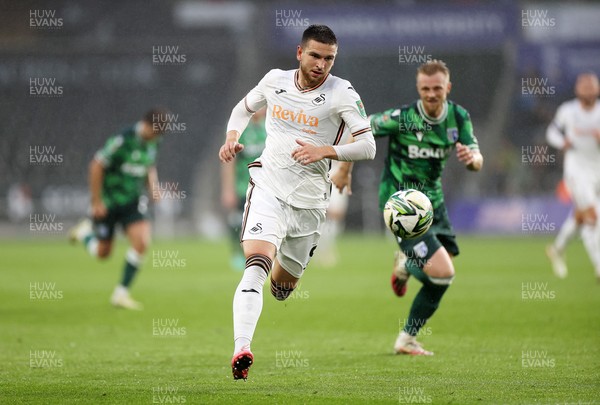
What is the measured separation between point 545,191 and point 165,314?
68.6ft

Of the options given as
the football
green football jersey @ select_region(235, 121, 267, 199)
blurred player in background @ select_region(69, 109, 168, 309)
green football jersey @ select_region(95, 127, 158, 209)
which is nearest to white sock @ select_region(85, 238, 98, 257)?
blurred player in background @ select_region(69, 109, 168, 309)

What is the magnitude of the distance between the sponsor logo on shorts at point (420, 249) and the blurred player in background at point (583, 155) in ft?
24.0

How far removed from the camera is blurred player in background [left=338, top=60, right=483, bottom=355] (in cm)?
845

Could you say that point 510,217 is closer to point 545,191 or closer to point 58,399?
point 545,191

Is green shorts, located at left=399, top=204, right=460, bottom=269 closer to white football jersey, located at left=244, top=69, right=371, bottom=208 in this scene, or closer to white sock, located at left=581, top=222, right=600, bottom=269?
white football jersey, located at left=244, top=69, right=371, bottom=208

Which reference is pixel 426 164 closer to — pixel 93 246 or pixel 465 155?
pixel 465 155

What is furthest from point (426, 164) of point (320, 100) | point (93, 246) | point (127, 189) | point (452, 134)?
point (93, 246)

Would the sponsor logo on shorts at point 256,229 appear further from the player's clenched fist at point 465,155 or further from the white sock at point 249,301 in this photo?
the player's clenched fist at point 465,155

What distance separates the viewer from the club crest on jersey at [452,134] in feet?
28.4

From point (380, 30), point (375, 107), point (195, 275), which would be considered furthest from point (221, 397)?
point (375, 107)

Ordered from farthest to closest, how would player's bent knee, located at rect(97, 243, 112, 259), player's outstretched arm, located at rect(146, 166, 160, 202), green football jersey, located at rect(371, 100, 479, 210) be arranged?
player's bent knee, located at rect(97, 243, 112, 259), player's outstretched arm, located at rect(146, 166, 160, 202), green football jersey, located at rect(371, 100, 479, 210)

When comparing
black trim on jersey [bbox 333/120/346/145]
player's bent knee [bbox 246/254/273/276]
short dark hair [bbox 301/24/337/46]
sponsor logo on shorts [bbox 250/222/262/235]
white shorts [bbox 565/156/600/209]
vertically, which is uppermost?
short dark hair [bbox 301/24/337/46]

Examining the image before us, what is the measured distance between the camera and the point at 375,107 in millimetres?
33375

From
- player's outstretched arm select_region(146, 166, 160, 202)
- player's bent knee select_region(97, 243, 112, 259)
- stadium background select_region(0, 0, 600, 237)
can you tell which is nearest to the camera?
player's outstretched arm select_region(146, 166, 160, 202)
